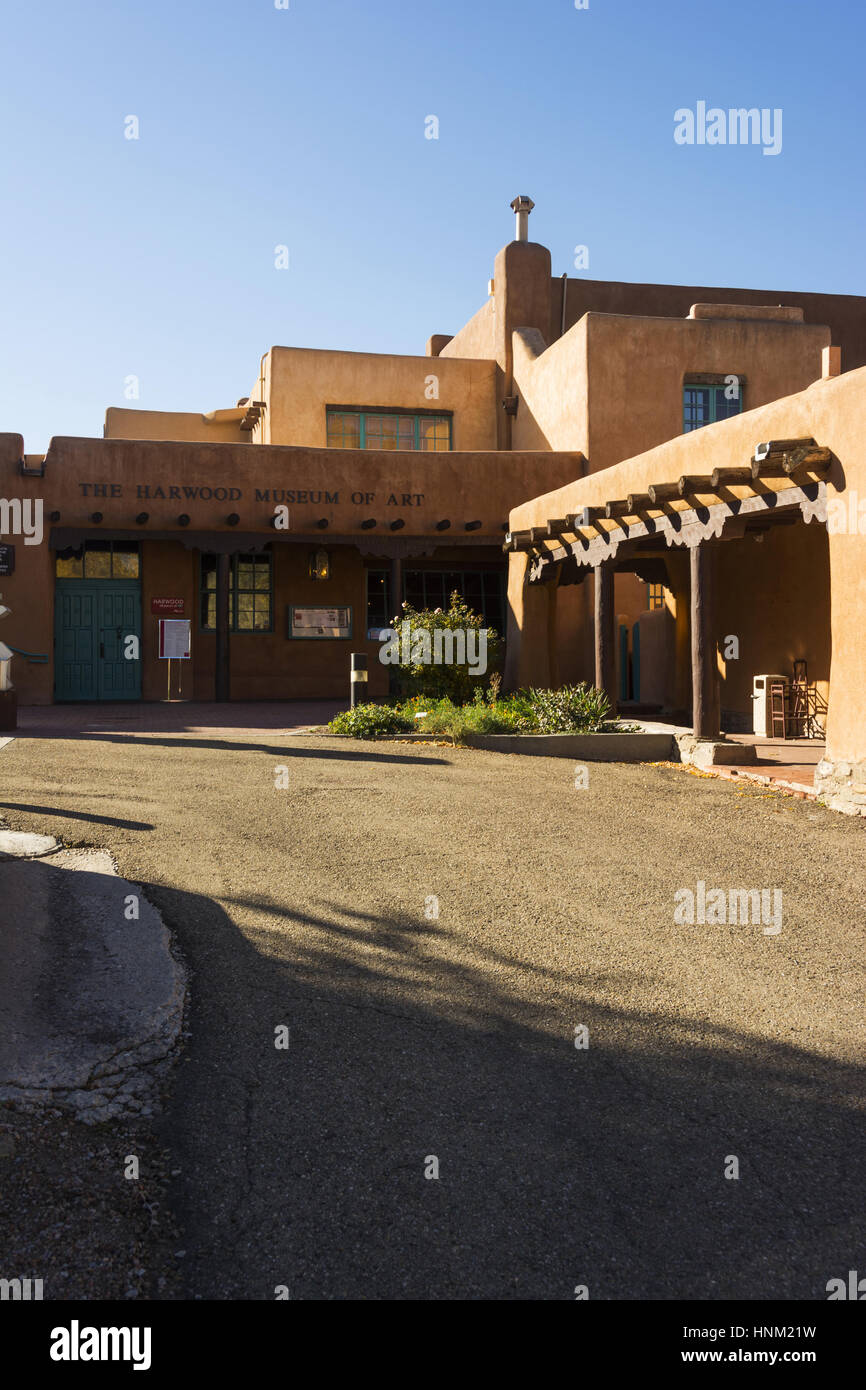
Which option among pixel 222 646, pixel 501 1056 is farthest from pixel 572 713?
pixel 501 1056

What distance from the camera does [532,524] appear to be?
57.3 feet

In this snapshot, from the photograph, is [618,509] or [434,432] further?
[434,432]

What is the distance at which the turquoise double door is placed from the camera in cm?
1906

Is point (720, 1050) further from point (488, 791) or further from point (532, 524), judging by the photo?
point (532, 524)

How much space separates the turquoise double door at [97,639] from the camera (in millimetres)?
19062

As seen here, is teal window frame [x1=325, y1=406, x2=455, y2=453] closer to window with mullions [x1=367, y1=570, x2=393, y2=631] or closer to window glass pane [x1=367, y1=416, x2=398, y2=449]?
window glass pane [x1=367, y1=416, x2=398, y2=449]

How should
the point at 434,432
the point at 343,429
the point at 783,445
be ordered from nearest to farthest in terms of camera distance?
the point at 783,445 → the point at 343,429 → the point at 434,432

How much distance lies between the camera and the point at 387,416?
2320cm

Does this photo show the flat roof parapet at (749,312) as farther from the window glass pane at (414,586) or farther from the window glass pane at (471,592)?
the window glass pane at (414,586)

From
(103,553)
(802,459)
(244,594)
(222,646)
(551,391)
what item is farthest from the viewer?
(551,391)

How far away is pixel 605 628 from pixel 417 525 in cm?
649

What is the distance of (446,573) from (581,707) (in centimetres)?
916

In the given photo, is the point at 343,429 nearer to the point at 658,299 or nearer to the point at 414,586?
the point at 414,586

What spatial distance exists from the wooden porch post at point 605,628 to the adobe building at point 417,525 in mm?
45
